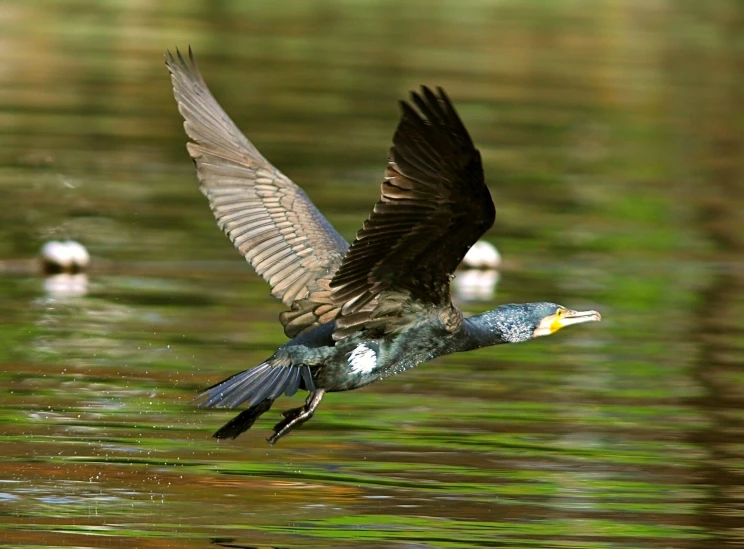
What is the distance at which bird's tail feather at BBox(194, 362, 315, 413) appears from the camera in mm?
7359

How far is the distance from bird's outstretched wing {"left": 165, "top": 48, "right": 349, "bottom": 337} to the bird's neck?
2.26 ft

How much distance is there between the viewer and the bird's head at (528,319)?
A: 27.0 feet

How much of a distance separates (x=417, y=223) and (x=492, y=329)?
128cm

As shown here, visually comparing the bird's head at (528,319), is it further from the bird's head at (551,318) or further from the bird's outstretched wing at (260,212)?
the bird's outstretched wing at (260,212)

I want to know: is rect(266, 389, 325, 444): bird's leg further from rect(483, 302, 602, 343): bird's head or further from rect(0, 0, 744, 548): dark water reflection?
rect(483, 302, 602, 343): bird's head

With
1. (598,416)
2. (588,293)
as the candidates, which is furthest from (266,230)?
(588,293)

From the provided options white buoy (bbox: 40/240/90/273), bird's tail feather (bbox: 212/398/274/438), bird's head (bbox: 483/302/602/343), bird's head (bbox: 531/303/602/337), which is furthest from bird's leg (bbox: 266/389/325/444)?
white buoy (bbox: 40/240/90/273)

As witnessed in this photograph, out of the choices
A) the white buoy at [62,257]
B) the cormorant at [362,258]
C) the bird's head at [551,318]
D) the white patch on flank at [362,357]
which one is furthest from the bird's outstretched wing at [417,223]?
the white buoy at [62,257]

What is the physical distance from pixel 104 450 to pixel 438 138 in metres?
2.58

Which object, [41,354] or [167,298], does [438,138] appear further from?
[167,298]

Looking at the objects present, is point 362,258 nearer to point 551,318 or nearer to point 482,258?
point 551,318

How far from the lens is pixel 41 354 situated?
34.0 feet

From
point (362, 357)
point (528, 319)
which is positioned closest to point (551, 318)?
point (528, 319)

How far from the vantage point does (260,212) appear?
8750 mm
